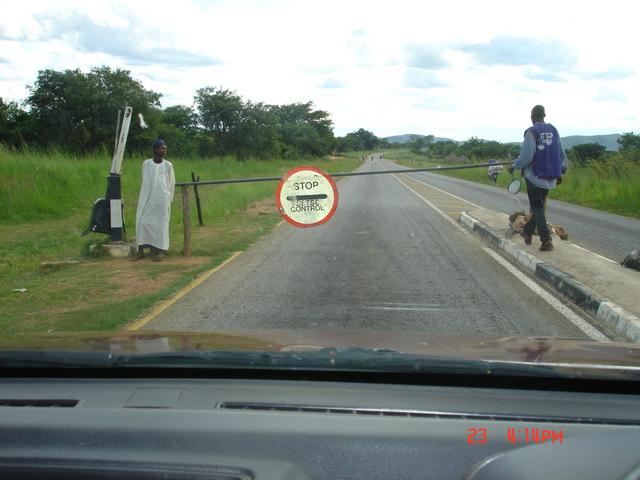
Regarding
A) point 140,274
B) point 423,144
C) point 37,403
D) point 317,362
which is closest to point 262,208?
point 140,274

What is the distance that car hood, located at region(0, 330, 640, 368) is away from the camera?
2865 mm

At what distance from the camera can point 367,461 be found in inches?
86.0

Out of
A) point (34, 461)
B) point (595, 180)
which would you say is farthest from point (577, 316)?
point (595, 180)

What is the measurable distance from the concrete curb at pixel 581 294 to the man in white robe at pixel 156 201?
5.50 meters

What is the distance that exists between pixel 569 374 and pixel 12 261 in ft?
37.5

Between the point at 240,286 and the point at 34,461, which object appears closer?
the point at 34,461

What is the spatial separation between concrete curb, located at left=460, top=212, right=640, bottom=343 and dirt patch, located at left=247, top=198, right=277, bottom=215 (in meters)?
9.90

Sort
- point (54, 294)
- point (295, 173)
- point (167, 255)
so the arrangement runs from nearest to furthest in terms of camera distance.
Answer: point (54, 294) → point (295, 173) → point (167, 255)

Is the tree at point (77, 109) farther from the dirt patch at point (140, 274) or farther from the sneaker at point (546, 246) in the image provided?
the sneaker at point (546, 246)

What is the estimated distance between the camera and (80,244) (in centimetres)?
1414

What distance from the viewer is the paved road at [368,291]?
6719mm

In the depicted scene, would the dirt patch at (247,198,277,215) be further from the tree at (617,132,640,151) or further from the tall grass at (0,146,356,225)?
the tree at (617,132,640,151)

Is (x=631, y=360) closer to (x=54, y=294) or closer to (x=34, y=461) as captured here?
(x=34, y=461)
